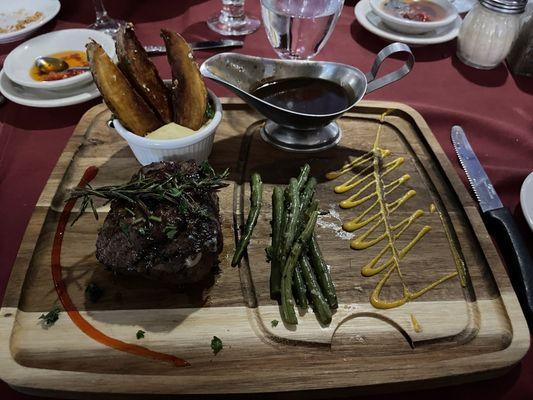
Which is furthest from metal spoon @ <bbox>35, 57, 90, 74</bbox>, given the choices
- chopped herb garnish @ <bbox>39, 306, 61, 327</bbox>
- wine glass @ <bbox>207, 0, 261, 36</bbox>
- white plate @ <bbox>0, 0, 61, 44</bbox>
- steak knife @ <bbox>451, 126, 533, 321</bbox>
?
steak knife @ <bbox>451, 126, 533, 321</bbox>

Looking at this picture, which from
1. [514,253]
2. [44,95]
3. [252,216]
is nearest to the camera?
[514,253]

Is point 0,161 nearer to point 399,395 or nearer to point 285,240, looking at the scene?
point 285,240

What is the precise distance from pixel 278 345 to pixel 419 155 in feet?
3.88

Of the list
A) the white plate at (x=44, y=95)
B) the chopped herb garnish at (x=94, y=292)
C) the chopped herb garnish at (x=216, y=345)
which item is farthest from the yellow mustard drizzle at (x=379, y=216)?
the white plate at (x=44, y=95)

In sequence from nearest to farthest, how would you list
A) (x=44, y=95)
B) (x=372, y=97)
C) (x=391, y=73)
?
(x=391, y=73) < (x=44, y=95) < (x=372, y=97)

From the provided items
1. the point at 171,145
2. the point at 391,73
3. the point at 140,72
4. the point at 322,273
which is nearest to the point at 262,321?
the point at 322,273

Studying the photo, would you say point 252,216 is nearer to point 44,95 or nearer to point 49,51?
point 44,95

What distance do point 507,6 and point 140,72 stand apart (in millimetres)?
1938

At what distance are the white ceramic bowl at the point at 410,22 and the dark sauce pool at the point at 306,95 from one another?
996 mm

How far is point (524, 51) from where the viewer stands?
2.69m

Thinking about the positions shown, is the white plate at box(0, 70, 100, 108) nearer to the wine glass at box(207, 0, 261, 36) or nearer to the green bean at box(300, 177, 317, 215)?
the wine glass at box(207, 0, 261, 36)

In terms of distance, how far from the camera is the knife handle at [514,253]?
1.59 metres

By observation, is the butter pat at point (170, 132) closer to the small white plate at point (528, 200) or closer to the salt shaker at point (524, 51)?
the small white plate at point (528, 200)

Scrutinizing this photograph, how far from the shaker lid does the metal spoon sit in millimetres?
2212
